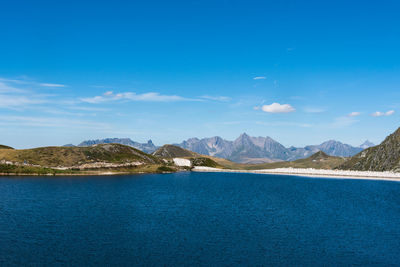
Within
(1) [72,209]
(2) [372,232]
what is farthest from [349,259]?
(1) [72,209]

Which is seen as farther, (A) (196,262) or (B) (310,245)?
(B) (310,245)

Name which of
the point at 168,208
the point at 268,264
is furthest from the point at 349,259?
the point at 168,208

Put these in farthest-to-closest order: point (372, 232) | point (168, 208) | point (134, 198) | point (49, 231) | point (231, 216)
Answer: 1. point (134, 198)
2. point (168, 208)
3. point (231, 216)
4. point (372, 232)
5. point (49, 231)

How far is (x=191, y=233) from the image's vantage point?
73.4m

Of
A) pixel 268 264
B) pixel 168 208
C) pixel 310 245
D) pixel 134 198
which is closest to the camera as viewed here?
pixel 268 264

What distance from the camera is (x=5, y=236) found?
66.3m

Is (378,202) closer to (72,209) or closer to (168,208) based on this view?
(168,208)

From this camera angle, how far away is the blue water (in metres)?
56.3

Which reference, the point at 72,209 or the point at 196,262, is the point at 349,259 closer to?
the point at 196,262

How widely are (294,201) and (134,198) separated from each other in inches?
2725

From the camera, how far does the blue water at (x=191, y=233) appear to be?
5628 cm

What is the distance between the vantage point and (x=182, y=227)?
79312mm

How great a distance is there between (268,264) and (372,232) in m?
40.7

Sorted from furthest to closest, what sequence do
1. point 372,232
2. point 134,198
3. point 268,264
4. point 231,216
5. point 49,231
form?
1. point 134,198
2. point 231,216
3. point 372,232
4. point 49,231
5. point 268,264
